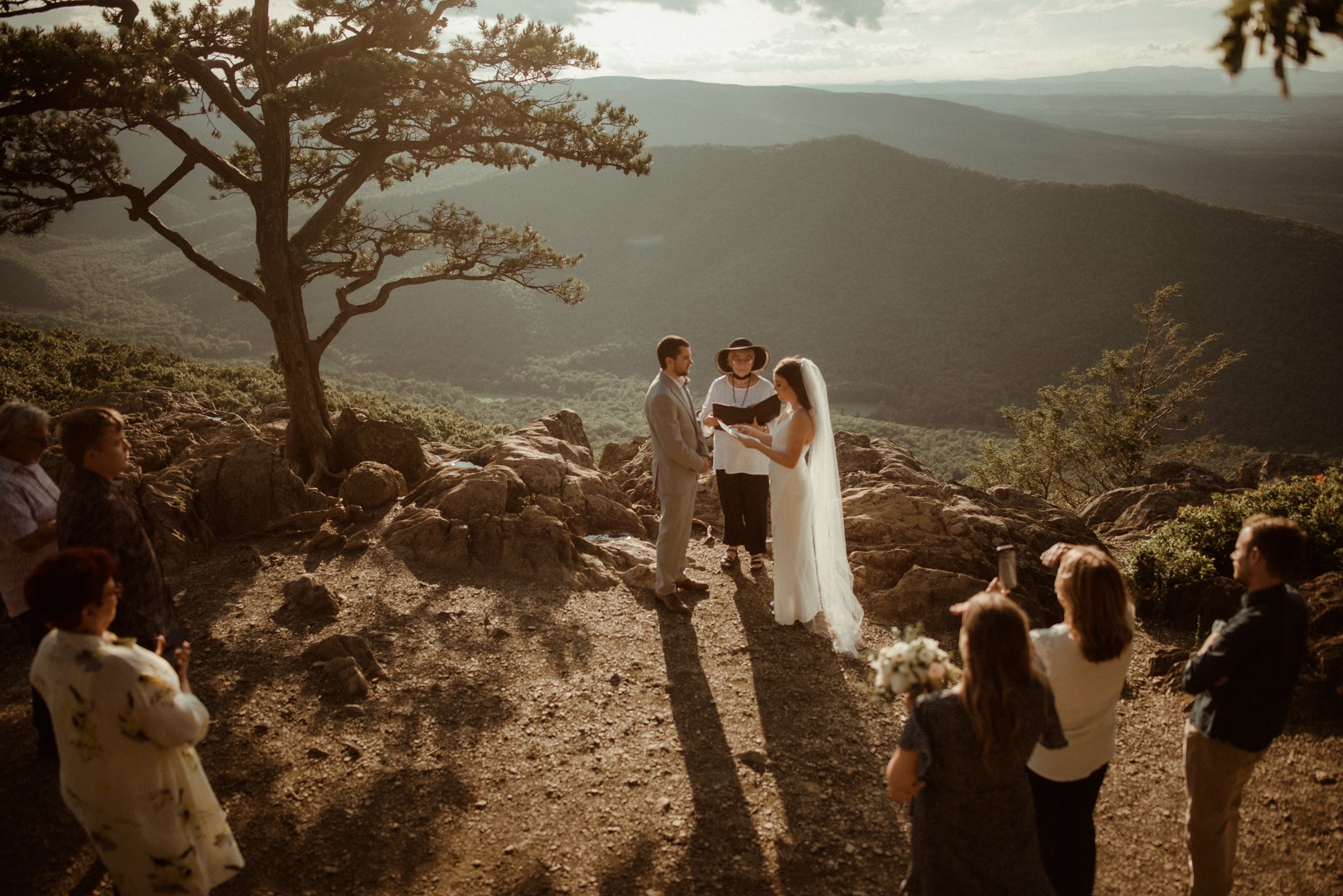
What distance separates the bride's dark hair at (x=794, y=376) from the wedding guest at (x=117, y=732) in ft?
13.5

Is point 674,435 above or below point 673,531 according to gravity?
above

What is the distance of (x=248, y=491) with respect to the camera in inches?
300

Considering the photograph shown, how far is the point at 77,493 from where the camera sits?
130 inches

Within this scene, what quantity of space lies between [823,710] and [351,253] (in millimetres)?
9204

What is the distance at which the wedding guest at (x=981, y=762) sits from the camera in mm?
2268

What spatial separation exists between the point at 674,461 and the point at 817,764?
2416 millimetres

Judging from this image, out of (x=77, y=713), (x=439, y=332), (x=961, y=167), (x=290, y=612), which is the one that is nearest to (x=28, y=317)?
(x=439, y=332)

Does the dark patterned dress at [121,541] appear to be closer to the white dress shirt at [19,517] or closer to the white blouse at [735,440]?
the white dress shirt at [19,517]

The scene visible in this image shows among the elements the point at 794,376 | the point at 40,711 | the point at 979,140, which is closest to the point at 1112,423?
the point at 794,376

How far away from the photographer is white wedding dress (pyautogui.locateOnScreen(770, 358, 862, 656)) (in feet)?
18.8

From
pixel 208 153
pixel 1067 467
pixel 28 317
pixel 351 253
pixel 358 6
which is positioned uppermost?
pixel 358 6

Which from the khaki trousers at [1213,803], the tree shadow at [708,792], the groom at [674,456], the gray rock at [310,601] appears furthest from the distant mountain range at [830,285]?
the gray rock at [310,601]

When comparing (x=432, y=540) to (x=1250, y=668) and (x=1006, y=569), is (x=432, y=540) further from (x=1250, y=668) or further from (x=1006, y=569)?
(x=1250, y=668)

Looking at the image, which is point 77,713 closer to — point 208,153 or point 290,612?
point 290,612
